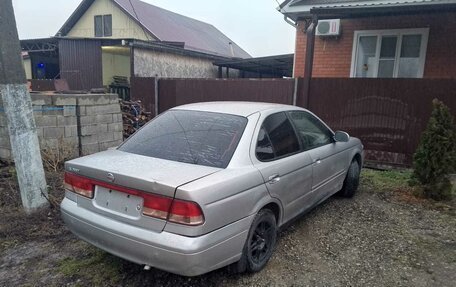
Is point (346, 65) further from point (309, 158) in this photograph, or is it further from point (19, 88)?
point (19, 88)

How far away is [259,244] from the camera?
304 cm

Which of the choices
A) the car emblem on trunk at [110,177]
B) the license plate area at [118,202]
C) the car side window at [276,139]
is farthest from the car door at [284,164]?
the car emblem on trunk at [110,177]

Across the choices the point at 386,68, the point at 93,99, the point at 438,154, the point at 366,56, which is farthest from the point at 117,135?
the point at 386,68

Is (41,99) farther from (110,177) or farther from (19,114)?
(110,177)

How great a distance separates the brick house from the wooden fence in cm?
69

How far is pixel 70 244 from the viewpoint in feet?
11.6

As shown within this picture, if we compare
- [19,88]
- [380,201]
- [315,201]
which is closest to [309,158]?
[315,201]

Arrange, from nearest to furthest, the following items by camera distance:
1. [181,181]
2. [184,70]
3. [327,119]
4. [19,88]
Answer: [181,181]
[19,88]
[327,119]
[184,70]

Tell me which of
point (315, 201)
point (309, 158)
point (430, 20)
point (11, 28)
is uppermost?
point (430, 20)

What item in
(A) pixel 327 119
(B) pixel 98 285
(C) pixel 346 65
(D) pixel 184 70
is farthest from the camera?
(D) pixel 184 70

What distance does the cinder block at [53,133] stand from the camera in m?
5.92

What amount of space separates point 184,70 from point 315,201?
1640 cm

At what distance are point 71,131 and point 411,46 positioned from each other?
7.97 m

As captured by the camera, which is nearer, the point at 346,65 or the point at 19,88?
the point at 19,88
